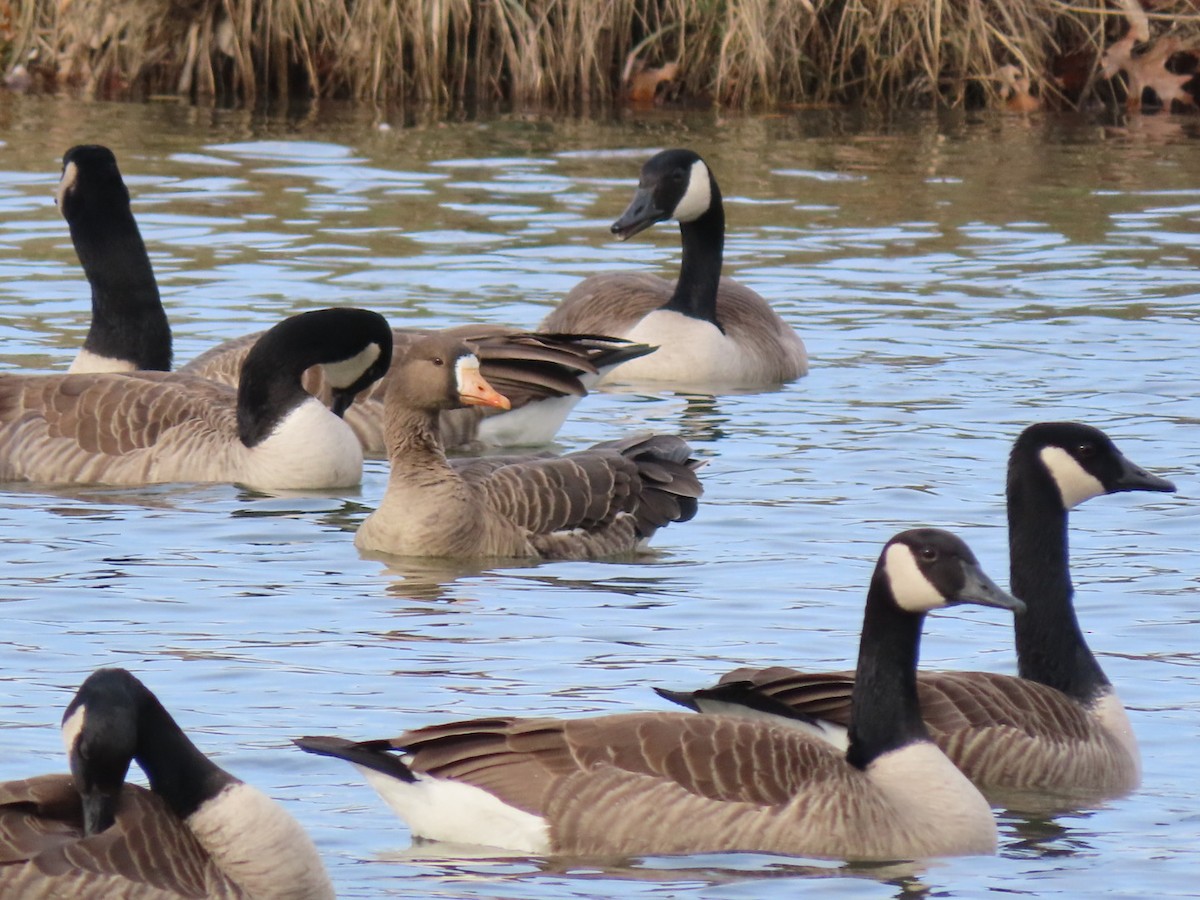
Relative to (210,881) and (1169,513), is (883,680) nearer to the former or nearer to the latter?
(210,881)

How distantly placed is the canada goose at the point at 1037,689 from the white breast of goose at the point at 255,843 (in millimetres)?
1629

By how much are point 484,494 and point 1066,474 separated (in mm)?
3144

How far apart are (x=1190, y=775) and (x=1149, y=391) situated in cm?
614

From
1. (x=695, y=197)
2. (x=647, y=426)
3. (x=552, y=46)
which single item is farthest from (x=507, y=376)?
(x=552, y=46)

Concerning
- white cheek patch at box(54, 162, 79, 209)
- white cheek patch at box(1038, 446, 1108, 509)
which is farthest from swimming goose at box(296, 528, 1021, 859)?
white cheek patch at box(54, 162, 79, 209)

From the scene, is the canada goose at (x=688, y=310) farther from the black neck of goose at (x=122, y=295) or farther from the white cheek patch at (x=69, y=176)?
the white cheek patch at (x=69, y=176)

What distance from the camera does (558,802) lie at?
671 centimetres

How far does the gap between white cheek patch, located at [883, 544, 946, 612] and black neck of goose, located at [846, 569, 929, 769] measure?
28mm

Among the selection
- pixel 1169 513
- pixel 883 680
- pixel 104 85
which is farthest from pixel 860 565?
pixel 104 85

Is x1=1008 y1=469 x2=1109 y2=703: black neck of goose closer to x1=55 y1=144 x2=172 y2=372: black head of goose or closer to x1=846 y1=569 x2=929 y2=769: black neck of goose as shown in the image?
x1=846 y1=569 x2=929 y2=769: black neck of goose

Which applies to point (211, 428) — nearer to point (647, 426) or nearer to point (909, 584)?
point (647, 426)

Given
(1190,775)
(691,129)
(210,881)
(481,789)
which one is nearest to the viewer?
(210,881)

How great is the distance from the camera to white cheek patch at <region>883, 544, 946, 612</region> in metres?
7.00

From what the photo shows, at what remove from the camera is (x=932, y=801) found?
271 inches
